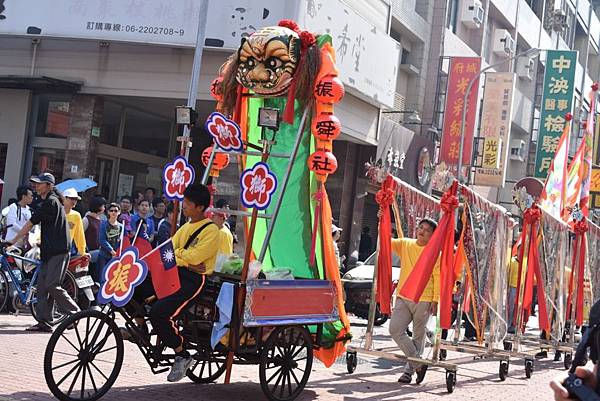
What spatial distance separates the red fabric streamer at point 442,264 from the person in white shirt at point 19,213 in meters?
6.43

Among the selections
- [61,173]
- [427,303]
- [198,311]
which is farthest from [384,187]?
[61,173]

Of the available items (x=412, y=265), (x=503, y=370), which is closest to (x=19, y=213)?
(x=412, y=265)

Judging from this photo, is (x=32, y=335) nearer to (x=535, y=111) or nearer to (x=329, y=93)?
(x=329, y=93)

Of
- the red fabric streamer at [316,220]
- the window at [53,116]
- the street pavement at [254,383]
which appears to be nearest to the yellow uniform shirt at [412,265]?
the street pavement at [254,383]

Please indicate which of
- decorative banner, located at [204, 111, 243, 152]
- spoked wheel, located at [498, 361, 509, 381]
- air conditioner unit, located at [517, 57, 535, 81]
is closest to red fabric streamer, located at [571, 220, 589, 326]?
spoked wheel, located at [498, 361, 509, 381]

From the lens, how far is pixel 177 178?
26.6ft

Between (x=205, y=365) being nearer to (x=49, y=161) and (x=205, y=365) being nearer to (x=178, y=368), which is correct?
(x=178, y=368)

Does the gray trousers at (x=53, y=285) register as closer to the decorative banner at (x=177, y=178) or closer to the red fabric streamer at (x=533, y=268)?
the decorative banner at (x=177, y=178)

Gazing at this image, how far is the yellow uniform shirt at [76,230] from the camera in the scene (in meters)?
11.9

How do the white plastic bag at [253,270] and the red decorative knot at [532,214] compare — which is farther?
the red decorative knot at [532,214]

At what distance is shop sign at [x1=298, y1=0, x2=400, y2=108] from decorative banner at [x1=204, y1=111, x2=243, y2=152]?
11.2 metres

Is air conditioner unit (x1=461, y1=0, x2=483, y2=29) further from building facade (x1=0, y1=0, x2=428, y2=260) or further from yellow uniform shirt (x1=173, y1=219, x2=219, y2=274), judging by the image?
yellow uniform shirt (x1=173, y1=219, x2=219, y2=274)

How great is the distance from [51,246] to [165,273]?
152 inches

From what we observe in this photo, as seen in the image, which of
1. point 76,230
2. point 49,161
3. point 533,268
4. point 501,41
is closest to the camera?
point 76,230
